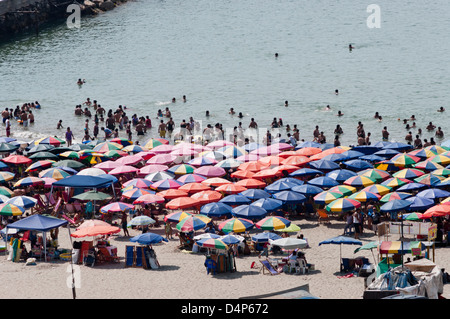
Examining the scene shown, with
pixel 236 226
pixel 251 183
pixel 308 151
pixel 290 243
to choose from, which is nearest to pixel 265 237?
pixel 236 226

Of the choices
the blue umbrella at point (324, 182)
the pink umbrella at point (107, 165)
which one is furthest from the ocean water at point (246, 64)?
the blue umbrella at point (324, 182)

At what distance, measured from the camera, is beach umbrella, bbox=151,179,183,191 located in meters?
25.5

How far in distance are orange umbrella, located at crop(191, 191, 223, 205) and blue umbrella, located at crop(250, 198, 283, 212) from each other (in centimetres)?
140

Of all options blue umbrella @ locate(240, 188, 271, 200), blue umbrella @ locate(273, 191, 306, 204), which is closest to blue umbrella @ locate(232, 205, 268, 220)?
blue umbrella @ locate(273, 191, 306, 204)

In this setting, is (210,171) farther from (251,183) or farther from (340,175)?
(340,175)

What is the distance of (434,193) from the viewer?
2316 centimetres

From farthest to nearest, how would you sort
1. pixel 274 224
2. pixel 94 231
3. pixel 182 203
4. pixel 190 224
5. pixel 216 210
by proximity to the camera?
1. pixel 182 203
2. pixel 216 210
3. pixel 190 224
4. pixel 274 224
5. pixel 94 231

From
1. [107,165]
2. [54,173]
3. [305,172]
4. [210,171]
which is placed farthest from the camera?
[107,165]

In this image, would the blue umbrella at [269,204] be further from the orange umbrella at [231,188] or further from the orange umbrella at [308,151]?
the orange umbrella at [308,151]

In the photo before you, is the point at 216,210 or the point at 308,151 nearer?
the point at 216,210

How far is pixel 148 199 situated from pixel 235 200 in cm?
273

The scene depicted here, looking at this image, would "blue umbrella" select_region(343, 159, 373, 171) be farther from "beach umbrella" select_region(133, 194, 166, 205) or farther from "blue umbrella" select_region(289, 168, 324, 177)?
"beach umbrella" select_region(133, 194, 166, 205)

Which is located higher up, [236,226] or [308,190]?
[308,190]
